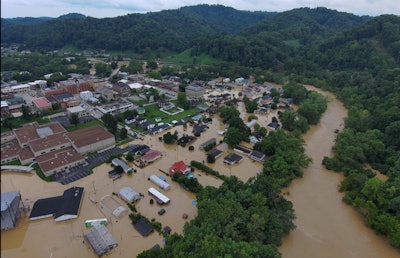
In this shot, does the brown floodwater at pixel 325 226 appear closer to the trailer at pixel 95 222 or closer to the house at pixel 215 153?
the house at pixel 215 153

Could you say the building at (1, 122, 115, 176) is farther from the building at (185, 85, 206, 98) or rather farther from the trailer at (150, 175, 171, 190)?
the building at (185, 85, 206, 98)

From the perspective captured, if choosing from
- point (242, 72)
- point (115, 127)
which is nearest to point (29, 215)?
point (115, 127)

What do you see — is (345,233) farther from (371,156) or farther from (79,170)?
(79,170)

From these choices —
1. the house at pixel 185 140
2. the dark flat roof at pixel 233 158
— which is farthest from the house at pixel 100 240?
the house at pixel 185 140

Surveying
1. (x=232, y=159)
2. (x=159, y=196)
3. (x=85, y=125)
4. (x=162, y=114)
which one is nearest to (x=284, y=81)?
(x=162, y=114)

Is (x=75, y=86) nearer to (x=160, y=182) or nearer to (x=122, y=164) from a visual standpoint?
(x=122, y=164)

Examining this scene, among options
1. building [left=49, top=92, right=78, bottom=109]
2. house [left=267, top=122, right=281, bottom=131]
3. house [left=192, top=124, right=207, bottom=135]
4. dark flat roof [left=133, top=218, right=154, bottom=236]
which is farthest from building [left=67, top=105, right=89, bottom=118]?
house [left=267, top=122, right=281, bottom=131]

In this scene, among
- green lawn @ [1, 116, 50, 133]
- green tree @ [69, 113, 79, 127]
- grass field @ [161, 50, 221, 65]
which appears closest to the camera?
green lawn @ [1, 116, 50, 133]
